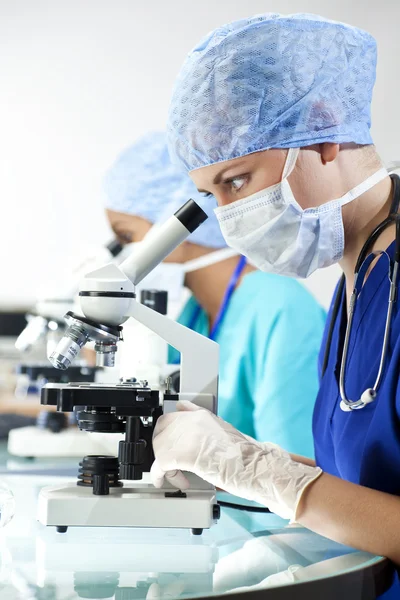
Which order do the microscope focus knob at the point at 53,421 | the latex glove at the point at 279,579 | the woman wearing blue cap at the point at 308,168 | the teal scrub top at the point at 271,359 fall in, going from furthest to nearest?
the microscope focus knob at the point at 53,421 → the teal scrub top at the point at 271,359 → the woman wearing blue cap at the point at 308,168 → the latex glove at the point at 279,579

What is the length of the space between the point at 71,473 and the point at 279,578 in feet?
3.89

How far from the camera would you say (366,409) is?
1451 mm

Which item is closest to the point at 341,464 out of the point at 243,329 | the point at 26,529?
the point at 26,529

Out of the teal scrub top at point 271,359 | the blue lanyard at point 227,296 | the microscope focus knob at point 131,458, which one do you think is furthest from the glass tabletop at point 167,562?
the blue lanyard at point 227,296

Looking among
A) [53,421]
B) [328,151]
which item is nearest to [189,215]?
[328,151]

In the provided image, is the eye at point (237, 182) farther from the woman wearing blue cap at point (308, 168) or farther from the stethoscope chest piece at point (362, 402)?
the stethoscope chest piece at point (362, 402)

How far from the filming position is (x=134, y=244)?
303 centimetres

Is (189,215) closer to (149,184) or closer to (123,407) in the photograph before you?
(123,407)

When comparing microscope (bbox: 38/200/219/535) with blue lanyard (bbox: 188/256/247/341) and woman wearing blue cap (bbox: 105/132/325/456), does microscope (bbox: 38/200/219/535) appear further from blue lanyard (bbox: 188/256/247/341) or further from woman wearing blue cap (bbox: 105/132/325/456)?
blue lanyard (bbox: 188/256/247/341)

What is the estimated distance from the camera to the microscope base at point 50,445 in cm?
276

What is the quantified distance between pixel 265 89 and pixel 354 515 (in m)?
0.84

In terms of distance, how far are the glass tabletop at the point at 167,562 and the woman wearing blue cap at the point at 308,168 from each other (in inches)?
6.0

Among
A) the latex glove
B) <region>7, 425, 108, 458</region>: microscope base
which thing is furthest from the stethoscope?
<region>7, 425, 108, 458</region>: microscope base

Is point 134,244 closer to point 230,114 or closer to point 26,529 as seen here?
point 230,114
